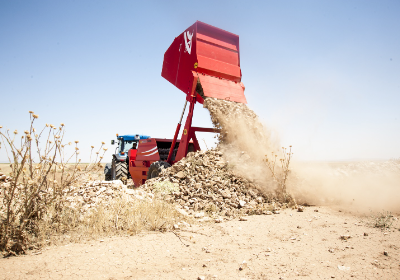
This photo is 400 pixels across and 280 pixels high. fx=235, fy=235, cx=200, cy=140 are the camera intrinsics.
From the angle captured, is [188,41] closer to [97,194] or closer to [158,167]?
[158,167]

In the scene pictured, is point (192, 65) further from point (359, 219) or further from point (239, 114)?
point (359, 219)

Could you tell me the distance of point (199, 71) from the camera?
21.4ft

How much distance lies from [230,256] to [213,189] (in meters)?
2.39

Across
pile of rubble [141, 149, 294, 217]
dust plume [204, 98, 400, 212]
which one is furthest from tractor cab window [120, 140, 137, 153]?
dust plume [204, 98, 400, 212]

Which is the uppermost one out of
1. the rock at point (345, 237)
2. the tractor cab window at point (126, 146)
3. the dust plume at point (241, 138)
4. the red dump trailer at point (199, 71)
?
the red dump trailer at point (199, 71)

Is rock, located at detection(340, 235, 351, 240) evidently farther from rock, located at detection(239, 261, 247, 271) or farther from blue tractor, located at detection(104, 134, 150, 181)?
blue tractor, located at detection(104, 134, 150, 181)

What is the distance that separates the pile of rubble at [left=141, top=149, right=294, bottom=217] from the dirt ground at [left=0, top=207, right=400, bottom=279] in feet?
3.15

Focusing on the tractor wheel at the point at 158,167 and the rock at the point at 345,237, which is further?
the tractor wheel at the point at 158,167

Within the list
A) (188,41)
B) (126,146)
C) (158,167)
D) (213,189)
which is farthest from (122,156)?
(213,189)

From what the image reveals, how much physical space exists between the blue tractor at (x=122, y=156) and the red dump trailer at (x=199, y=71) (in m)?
2.20

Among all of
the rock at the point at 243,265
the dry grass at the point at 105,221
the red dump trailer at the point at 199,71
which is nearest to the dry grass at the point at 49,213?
the dry grass at the point at 105,221

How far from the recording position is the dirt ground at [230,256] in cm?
236

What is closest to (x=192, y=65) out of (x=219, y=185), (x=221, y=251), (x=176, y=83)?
(x=176, y=83)

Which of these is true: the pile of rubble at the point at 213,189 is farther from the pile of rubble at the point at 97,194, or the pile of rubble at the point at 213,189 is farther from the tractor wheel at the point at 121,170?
the tractor wheel at the point at 121,170
